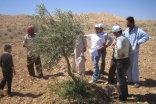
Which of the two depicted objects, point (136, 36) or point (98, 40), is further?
point (98, 40)

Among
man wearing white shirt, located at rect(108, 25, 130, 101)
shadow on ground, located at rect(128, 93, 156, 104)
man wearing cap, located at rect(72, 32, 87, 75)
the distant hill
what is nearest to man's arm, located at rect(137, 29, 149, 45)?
man wearing white shirt, located at rect(108, 25, 130, 101)

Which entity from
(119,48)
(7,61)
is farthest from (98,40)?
(7,61)

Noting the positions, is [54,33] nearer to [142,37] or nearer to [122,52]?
[122,52]

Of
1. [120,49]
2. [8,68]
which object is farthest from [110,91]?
[8,68]

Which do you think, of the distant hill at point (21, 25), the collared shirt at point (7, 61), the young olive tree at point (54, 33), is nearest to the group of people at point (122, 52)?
the young olive tree at point (54, 33)

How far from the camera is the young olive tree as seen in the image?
459 cm

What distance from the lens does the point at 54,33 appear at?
4500 millimetres

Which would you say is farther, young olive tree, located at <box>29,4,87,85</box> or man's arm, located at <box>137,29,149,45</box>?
man's arm, located at <box>137,29,149,45</box>

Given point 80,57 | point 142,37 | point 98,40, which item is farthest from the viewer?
point 80,57

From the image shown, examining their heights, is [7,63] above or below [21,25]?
below

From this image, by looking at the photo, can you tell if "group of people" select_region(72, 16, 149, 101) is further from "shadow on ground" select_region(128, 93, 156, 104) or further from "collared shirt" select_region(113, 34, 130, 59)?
"shadow on ground" select_region(128, 93, 156, 104)

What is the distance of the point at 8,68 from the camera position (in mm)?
5770

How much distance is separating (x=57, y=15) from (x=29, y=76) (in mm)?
3475

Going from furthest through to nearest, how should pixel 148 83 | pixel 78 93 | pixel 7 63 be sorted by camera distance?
pixel 148 83, pixel 7 63, pixel 78 93
